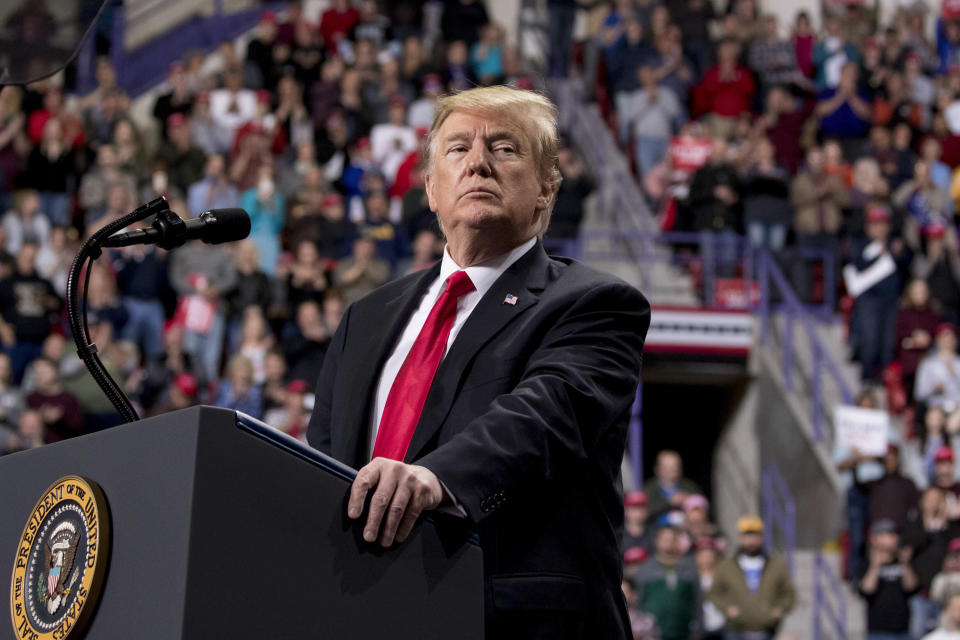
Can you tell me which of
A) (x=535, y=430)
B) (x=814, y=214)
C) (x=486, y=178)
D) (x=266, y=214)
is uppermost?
(x=814, y=214)

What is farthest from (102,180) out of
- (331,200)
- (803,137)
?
(803,137)

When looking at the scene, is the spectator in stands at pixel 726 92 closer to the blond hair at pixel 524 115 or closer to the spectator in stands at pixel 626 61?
the spectator in stands at pixel 626 61

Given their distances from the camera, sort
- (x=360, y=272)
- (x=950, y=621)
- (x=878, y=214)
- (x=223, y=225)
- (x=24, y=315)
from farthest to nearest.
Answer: (x=878, y=214)
(x=360, y=272)
(x=24, y=315)
(x=950, y=621)
(x=223, y=225)

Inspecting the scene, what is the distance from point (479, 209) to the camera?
268 cm

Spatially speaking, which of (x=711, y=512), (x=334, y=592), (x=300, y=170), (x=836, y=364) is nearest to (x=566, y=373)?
(x=334, y=592)

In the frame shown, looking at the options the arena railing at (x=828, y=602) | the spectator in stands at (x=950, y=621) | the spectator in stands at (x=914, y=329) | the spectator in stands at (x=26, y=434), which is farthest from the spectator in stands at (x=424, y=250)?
the spectator in stands at (x=950, y=621)

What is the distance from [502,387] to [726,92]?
1263cm

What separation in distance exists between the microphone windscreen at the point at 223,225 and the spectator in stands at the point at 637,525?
24.3ft

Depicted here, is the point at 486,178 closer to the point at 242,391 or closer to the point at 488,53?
the point at 242,391

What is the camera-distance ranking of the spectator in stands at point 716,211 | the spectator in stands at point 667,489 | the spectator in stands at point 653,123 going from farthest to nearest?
the spectator in stands at point 653,123
the spectator in stands at point 716,211
the spectator in stands at point 667,489

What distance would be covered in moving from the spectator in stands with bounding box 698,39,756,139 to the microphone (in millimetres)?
12287

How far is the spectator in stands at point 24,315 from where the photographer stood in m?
9.91

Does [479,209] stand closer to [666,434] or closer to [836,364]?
[836,364]

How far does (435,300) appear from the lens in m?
2.73
